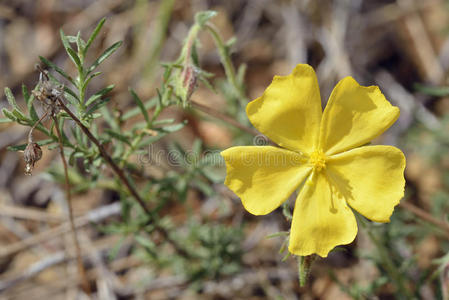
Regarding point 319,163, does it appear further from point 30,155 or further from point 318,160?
point 30,155

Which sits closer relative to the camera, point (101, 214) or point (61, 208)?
point (101, 214)

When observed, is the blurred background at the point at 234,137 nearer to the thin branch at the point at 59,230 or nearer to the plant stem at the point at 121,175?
the thin branch at the point at 59,230

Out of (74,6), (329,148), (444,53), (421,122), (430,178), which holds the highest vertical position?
(74,6)

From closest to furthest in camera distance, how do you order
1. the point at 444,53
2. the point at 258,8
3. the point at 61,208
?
the point at 61,208, the point at 444,53, the point at 258,8

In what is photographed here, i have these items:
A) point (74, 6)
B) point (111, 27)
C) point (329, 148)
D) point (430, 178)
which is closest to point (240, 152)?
point (329, 148)

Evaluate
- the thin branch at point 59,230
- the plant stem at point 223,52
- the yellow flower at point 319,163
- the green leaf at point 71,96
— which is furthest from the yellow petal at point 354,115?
the thin branch at point 59,230

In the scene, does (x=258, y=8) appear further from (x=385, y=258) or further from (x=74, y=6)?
(x=385, y=258)
